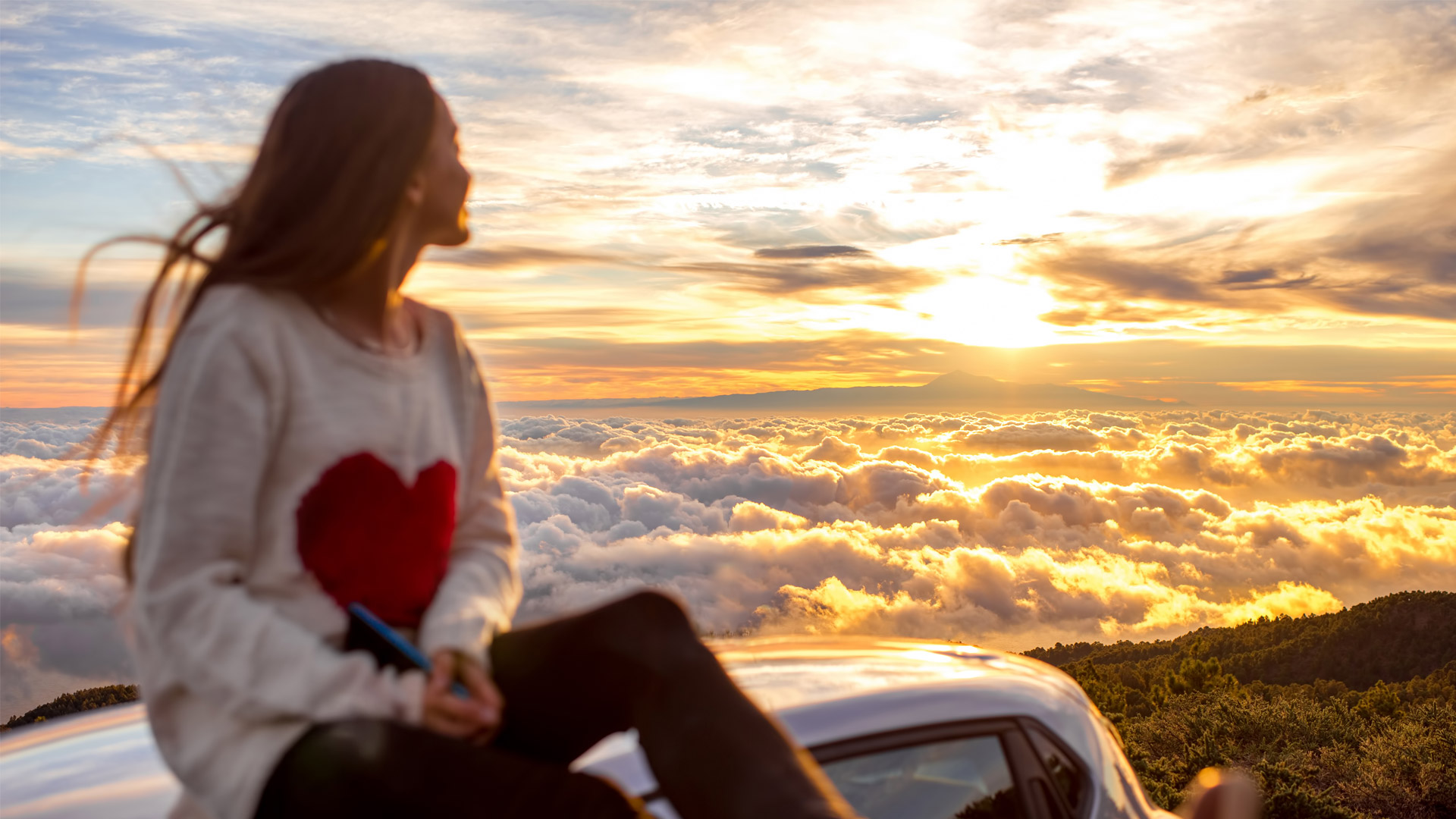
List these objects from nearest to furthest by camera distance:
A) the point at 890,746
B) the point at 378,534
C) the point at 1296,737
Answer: the point at 378,534 → the point at 890,746 → the point at 1296,737

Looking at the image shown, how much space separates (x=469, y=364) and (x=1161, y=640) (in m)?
50.5

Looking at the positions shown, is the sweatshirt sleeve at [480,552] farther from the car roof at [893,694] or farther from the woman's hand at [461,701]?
the car roof at [893,694]

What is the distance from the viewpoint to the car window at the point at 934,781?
212 centimetres

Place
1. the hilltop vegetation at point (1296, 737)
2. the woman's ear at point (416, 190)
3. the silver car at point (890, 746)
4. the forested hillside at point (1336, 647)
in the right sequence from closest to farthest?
the woman's ear at point (416, 190), the silver car at point (890, 746), the hilltop vegetation at point (1296, 737), the forested hillside at point (1336, 647)

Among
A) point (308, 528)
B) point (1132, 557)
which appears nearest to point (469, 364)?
point (308, 528)

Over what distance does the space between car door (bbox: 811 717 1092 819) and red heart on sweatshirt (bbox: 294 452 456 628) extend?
0.93 m

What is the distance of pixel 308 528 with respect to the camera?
1.54m

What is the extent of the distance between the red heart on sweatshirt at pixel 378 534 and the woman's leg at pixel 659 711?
0.20 meters

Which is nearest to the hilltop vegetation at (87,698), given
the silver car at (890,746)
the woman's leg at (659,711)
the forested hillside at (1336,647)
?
the silver car at (890,746)

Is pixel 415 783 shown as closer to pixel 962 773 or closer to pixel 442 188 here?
pixel 442 188

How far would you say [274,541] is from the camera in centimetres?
152

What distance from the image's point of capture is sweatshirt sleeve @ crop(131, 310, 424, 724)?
1.40 m

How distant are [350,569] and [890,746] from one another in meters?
1.25

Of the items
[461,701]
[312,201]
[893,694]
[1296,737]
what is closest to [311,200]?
[312,201]
